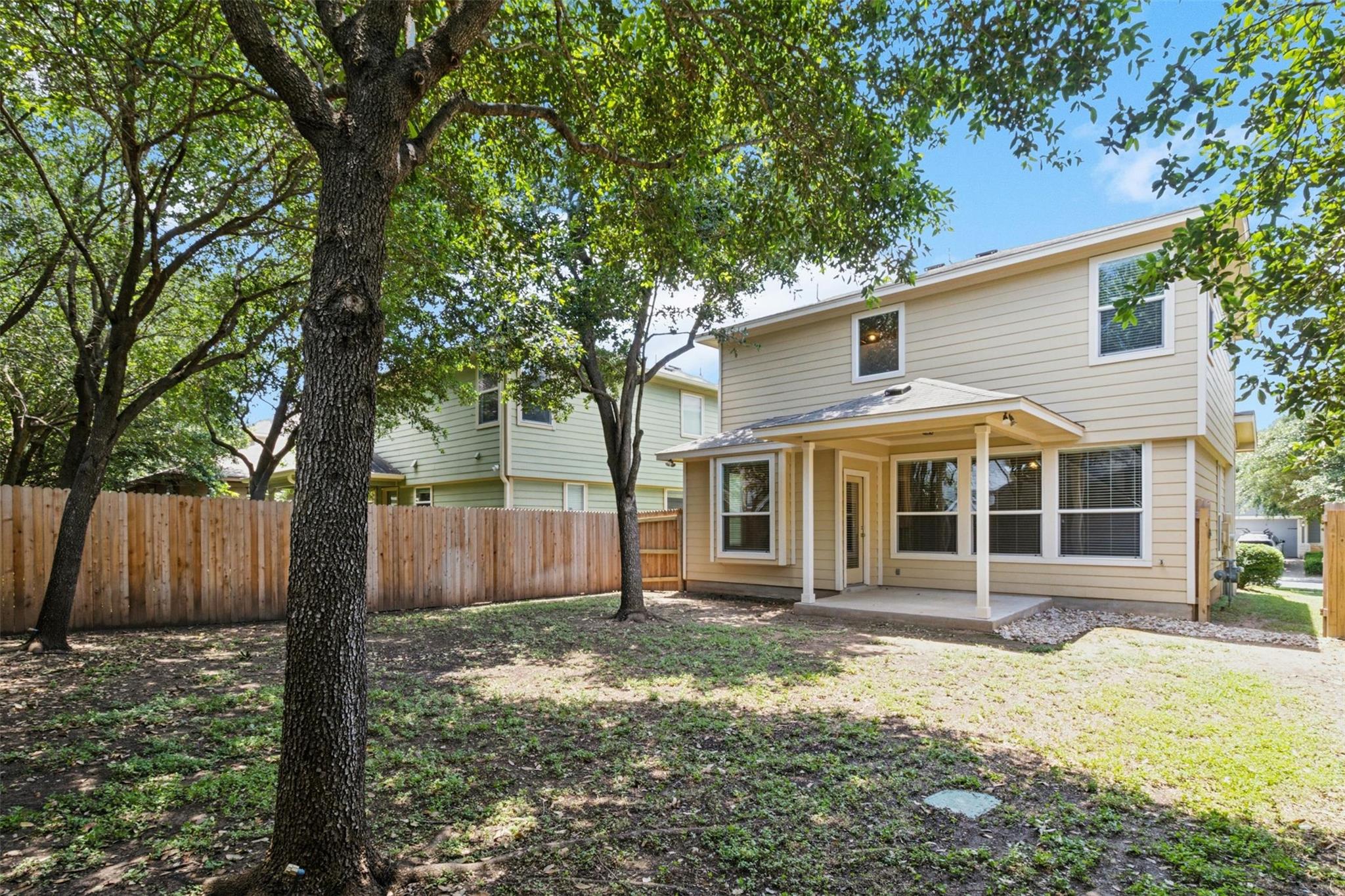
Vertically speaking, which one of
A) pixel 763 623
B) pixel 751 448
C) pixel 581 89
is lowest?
pixel 763 623

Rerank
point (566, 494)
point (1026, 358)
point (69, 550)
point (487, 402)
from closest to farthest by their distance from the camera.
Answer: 1. point (69, 550)
2. point (1026, 358)
3. point (487, 402)
4. point (566, 494)

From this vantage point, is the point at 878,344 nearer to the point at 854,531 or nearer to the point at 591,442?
the point at 854,531

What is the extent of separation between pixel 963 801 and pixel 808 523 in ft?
20.3

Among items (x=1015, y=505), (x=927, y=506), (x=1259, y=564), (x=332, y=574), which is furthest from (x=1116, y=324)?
(x=332, y=574)

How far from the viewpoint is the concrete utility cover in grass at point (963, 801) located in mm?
3246

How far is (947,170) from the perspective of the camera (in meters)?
5.52

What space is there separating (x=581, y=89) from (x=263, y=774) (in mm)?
5170

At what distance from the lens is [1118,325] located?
870cm

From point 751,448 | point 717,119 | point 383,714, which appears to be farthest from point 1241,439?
point 383,714

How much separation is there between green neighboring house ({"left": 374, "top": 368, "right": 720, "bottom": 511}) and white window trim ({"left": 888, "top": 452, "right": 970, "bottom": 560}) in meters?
5.99

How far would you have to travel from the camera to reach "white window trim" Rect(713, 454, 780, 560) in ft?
36.5

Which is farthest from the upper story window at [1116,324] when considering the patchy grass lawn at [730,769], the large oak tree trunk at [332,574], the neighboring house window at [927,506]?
the large oak tree trunk at [332,574]

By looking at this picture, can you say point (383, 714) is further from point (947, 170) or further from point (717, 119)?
point (947, 170)

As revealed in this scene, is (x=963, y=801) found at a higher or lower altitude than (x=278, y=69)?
lower
